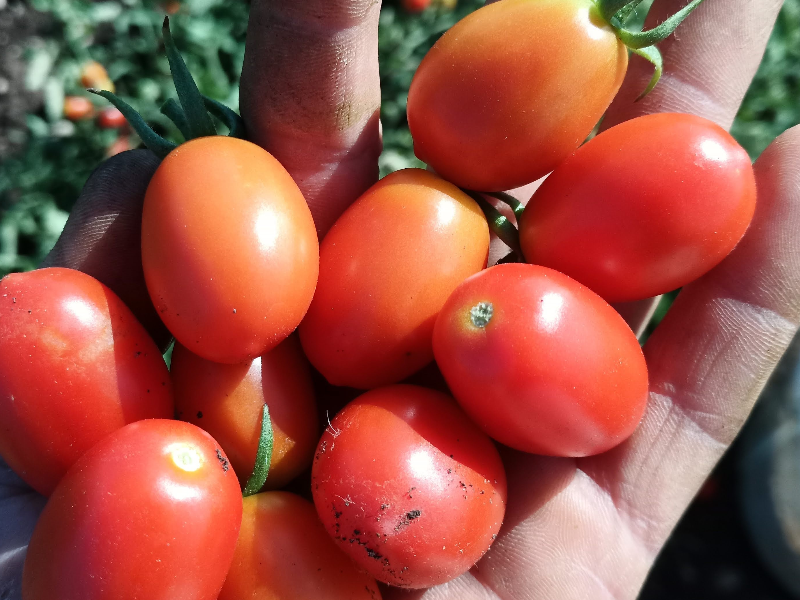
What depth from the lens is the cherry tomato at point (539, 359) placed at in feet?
4.06

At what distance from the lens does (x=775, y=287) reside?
1.63 meters

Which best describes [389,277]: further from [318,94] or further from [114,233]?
[114,233]

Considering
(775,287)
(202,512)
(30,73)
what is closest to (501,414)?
(202,512)

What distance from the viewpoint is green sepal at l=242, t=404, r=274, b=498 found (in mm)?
1340

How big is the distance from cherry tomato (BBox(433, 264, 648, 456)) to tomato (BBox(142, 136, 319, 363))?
0.32m

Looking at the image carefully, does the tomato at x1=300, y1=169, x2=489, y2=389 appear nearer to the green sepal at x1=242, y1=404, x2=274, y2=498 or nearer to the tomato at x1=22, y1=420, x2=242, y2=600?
the green sepal at x1=242, y1=404, x2=274, y2=498

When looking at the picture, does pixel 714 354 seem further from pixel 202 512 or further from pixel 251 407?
pixel 202 512

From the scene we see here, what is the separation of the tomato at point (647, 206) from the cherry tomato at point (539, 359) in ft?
0.44

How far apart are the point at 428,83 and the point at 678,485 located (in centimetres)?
115

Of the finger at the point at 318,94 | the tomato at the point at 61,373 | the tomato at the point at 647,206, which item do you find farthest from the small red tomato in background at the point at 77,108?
the tomato at the point at 647,206

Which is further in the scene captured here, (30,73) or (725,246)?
(30,73)

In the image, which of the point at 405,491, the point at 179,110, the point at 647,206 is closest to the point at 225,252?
the point at 179,110

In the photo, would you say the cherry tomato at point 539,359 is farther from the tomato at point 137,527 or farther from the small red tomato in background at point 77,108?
the small red tomato in background at point 77,108

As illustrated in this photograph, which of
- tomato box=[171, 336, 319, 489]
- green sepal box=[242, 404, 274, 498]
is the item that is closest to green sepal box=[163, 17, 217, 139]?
tomato box=[171, 336, 319, 489]
